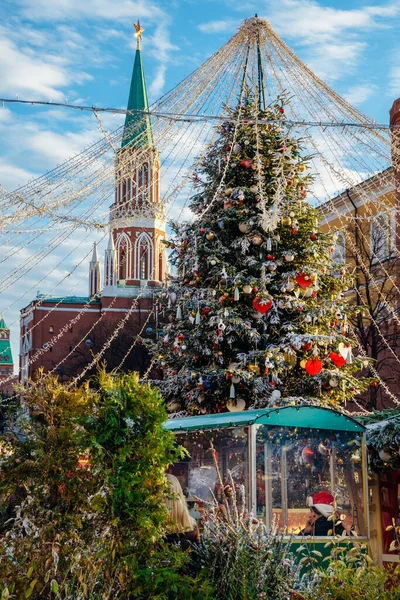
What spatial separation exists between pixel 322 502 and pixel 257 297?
16.9 ft

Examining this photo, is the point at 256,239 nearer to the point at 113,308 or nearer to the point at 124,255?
the point at 113,308

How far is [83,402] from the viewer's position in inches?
283

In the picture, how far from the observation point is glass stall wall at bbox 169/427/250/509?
1081cm

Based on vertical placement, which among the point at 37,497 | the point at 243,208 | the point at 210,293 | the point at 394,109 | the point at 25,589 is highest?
the point at 394,109

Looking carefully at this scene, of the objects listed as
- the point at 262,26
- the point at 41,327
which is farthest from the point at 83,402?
the point at 41,327

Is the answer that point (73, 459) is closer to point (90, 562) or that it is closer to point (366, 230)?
point (90, 562)

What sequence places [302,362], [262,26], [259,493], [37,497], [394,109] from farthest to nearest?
[394,109], [302,362], [262,26], [259,493], [37,497]

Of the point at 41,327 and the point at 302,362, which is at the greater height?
the point at 41,327

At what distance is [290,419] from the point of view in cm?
1098

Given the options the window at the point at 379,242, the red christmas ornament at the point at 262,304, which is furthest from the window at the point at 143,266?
the red christmas ornament at the point at 262,304

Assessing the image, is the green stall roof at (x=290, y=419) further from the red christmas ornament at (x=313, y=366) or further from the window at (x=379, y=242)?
the window at (x=379, y=242)

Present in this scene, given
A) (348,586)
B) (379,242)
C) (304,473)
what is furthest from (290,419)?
(379,242)

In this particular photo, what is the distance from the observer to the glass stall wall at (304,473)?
10547 millimetres

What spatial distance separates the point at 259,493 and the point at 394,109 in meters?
19.8
